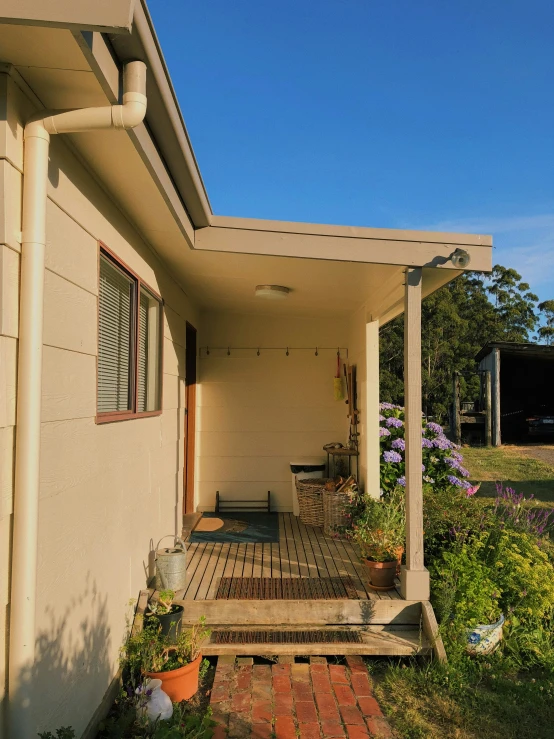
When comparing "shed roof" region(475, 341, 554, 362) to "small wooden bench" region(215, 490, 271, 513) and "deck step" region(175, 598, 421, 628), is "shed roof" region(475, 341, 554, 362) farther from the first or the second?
"deck step" region(175, 598, 421, 628)

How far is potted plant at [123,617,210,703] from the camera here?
2832mm

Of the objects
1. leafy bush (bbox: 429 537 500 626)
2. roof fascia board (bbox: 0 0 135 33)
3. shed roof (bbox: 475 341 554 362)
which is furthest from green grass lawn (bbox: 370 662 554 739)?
shed roof (bbox: 475 341 554 362)

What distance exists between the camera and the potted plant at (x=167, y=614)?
3111mm

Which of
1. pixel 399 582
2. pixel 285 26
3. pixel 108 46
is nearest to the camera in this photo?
pixel 108 46

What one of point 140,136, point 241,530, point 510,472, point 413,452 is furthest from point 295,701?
point 510,472

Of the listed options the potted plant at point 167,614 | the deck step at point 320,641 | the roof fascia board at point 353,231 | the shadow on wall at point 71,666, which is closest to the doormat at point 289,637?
the deck step at point 320,641

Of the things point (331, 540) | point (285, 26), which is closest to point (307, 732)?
point (331, 540)

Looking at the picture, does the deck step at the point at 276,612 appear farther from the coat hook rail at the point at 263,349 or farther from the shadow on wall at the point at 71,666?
the coat hook rail at the point at 263,349

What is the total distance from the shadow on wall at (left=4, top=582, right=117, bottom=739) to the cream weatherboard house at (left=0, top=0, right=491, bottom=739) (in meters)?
0.01

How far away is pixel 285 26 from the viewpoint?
773cm

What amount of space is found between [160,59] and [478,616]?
10.8 feet

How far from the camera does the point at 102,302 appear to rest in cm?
280

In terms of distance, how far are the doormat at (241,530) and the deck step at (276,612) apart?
145cm

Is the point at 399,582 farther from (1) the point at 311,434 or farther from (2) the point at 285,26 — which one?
(2) the point at 285,26
